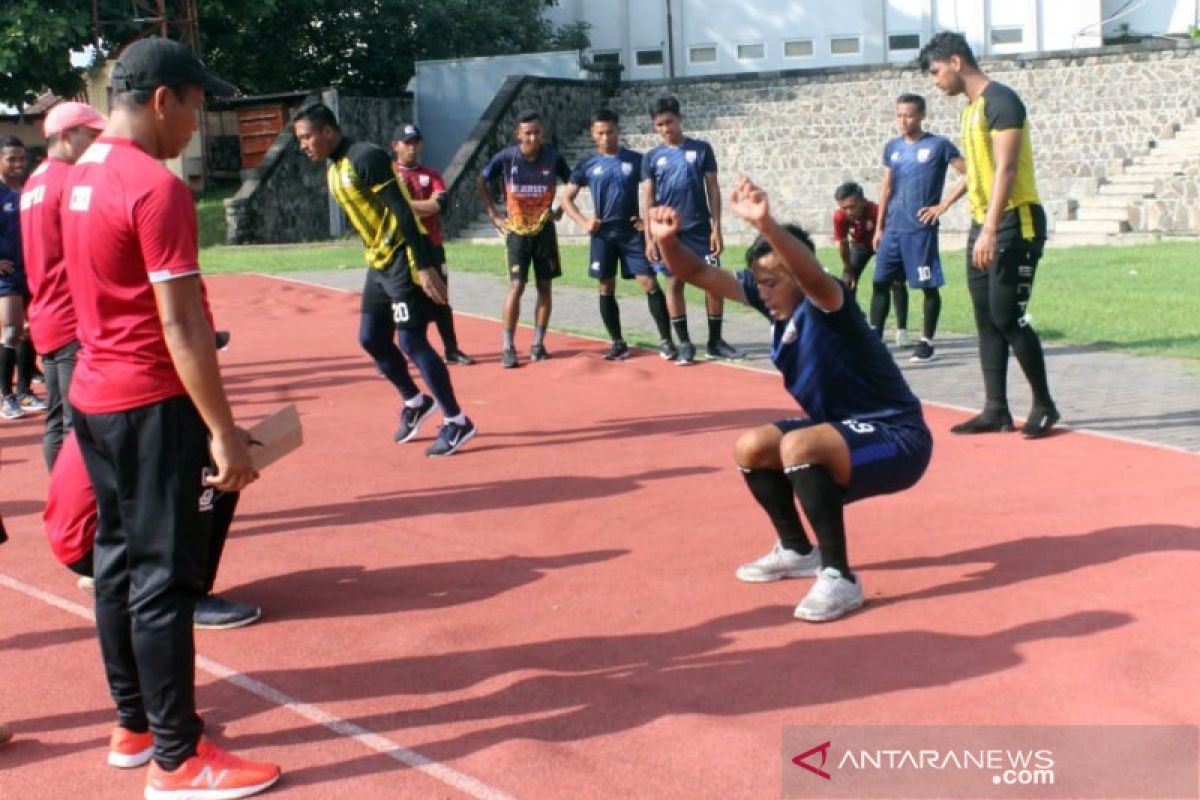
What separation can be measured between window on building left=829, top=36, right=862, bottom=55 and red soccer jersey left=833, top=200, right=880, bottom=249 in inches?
1144

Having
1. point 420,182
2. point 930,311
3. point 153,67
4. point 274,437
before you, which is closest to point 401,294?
point 420,182

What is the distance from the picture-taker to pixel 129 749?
4840mm

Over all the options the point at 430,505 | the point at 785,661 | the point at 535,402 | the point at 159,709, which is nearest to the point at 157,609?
the point at 159,709

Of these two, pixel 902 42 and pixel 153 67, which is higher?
pixel 902 42

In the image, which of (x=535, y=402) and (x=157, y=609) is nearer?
(x=157, y=609)

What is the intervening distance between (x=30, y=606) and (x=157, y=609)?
8.13 ft

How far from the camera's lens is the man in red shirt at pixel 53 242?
642 cm

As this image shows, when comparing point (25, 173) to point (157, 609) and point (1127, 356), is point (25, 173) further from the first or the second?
point (1127, 356)

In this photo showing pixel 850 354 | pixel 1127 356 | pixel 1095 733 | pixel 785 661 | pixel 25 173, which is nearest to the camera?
pixel 1095 733

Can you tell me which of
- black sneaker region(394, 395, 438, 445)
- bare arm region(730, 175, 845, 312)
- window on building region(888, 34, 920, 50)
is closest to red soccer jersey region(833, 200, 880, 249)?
black sneaker region(394, 395, 438, 445)

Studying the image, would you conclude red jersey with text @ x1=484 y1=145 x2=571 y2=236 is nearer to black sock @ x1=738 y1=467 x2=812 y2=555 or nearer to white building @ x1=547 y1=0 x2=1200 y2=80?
black sock @ x1=738 y1=467 x2=812 y2=555

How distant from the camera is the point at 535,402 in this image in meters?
11.5

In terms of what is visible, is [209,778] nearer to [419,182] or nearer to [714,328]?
[714,328]

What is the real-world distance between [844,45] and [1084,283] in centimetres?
2528
